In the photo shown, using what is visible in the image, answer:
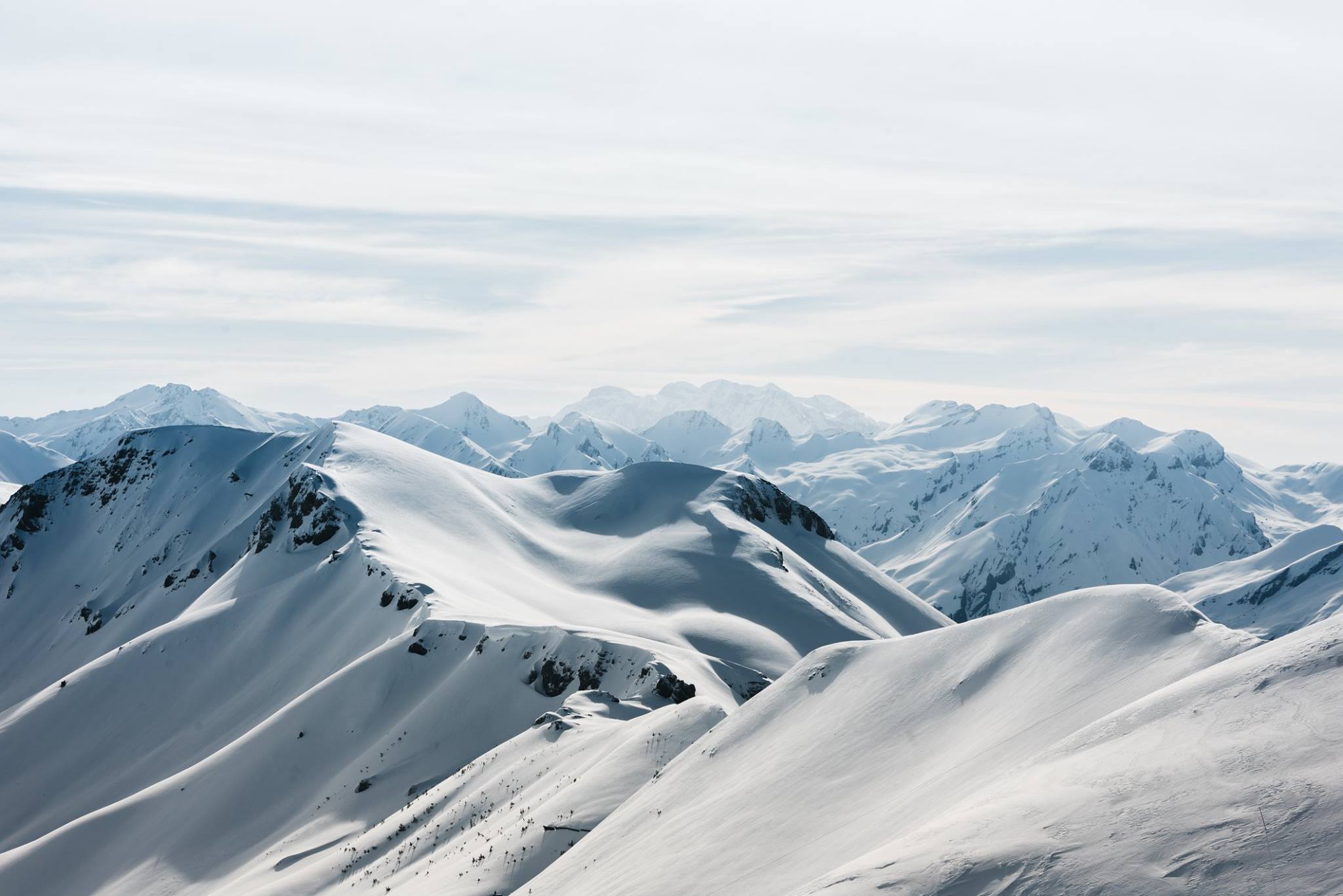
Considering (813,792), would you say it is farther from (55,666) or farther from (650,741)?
(55,666)

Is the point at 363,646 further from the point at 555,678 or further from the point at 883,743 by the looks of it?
the point at 883,743

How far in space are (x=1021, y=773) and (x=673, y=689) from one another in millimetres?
42183

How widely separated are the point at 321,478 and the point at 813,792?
102m

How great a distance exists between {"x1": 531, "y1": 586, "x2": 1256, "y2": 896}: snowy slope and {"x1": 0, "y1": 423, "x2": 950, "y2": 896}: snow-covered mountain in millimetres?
5720

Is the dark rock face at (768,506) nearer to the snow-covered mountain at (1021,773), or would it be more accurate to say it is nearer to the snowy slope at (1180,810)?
the snow-covered mountain at (1021,773)

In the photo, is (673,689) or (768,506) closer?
(673,689)

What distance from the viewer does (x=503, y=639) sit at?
6975 cm

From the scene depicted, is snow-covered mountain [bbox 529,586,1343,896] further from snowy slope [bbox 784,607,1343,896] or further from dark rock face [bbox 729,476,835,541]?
dark rock face [bbox 729,476,835,541]

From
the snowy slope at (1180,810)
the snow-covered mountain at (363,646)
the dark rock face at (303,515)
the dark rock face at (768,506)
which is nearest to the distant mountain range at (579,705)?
the snowy slope at (1180,810)

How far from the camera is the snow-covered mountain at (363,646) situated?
1751 inches

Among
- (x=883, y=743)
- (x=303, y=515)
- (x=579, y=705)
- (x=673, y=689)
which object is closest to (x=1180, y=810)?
(x=883, y=743)

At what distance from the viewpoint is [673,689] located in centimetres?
5900

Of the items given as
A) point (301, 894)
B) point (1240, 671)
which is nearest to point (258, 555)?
point (301, 894)

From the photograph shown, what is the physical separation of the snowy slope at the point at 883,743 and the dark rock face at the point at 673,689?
25930 millimetres
